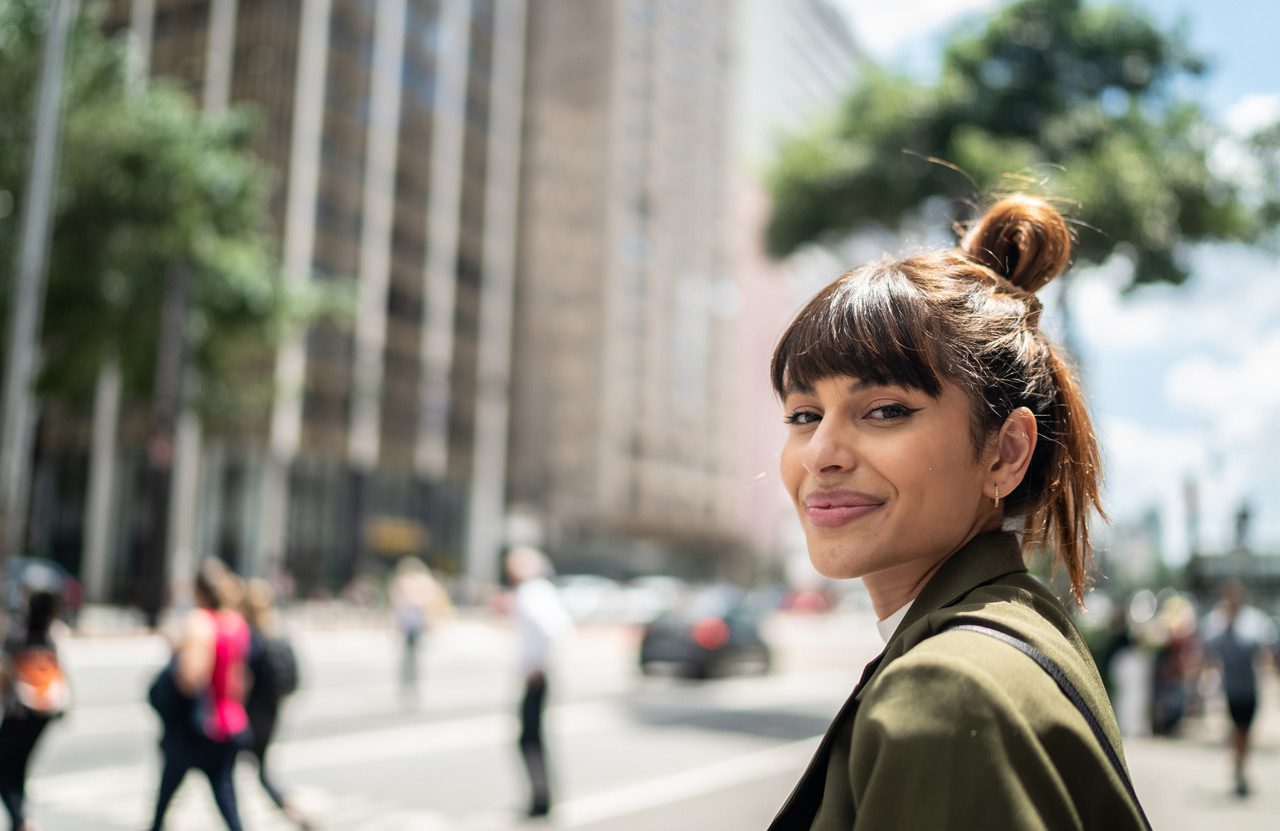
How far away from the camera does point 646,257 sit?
7006 centimetres

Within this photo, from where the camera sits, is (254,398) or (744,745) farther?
(254,398)

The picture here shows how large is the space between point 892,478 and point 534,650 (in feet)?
24.7

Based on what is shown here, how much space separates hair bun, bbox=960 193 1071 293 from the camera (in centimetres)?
156

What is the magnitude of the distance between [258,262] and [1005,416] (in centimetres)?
2342

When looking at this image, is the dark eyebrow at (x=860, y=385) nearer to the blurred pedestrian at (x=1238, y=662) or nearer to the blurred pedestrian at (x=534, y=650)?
the blurred pedestrian at (x=534, y=650)

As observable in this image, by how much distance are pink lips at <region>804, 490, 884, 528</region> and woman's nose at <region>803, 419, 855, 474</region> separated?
0.10ft

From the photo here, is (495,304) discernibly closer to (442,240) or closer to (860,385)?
(442,240)

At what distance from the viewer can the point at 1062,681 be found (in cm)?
109

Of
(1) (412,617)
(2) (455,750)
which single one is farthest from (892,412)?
(1) (412,617)

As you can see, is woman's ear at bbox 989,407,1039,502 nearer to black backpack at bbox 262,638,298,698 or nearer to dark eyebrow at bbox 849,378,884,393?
dark eyebrow at bbox 849,378,884,393

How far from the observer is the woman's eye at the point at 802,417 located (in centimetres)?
142

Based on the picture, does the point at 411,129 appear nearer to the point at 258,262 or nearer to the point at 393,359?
the point at 393,359

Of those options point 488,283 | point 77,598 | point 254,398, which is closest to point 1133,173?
point 254,398

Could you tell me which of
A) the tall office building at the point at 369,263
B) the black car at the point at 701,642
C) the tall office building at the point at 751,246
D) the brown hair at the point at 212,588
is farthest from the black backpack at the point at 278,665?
the tall office building at the point at 751,246
